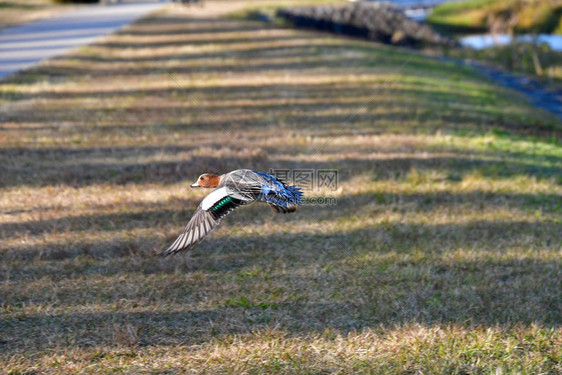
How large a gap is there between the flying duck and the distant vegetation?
25.9 meters

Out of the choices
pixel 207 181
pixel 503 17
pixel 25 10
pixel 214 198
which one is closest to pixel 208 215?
pixel 214 198

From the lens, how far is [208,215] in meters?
3.97

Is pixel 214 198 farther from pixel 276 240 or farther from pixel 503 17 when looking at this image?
pixel 503 17

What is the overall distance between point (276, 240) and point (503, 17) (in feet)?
86.1

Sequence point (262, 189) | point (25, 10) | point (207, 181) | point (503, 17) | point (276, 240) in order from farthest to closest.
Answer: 1. point (503, 17)
2. point (25, 10)
3. point (276, 240)
4. point (207, 181)
5. point (262, 189)

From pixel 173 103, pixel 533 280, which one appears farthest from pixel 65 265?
pixel 173 103

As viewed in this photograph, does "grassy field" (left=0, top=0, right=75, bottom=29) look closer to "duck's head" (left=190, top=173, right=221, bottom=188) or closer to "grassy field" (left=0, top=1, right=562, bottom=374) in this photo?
"grassy field" (left=0, top=1, right=562, bottom=374)

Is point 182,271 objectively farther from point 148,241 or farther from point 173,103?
point 173,103

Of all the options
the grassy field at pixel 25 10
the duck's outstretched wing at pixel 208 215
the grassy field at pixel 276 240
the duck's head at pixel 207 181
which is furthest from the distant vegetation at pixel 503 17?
the duck's outstretched wing at pixel 208 215

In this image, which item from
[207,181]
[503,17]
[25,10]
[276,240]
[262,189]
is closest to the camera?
[262,189]

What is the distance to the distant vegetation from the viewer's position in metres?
27.5

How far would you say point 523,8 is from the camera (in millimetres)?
28828

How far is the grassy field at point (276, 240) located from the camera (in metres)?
4.37

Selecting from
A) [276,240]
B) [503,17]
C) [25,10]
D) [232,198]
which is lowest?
[276,240]
